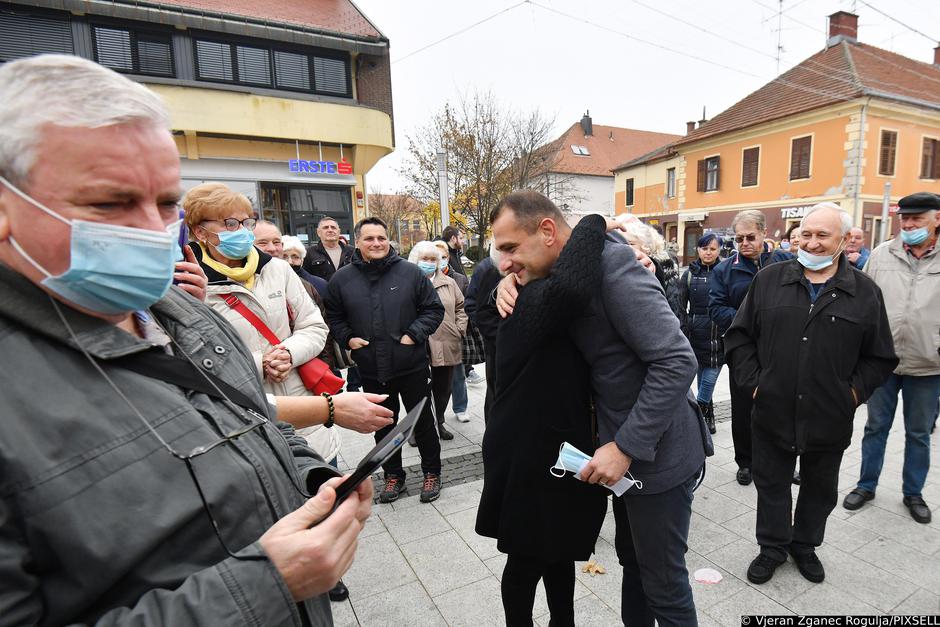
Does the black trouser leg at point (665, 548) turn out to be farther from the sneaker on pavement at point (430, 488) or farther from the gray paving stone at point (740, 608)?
the sneaker on pavement at point (430, 488)

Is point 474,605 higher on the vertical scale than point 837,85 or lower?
lower

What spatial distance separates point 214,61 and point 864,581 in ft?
53.9

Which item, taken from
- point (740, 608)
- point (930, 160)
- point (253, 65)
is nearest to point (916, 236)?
point (740, 608)

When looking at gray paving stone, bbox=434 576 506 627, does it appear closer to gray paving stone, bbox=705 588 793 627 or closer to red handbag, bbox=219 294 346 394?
gray paving stone, bbox=705 588 793 627

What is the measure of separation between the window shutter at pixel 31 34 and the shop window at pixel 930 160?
32.8 meters

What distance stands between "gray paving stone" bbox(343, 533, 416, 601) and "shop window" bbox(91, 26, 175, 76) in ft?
46.9

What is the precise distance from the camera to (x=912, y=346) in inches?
138

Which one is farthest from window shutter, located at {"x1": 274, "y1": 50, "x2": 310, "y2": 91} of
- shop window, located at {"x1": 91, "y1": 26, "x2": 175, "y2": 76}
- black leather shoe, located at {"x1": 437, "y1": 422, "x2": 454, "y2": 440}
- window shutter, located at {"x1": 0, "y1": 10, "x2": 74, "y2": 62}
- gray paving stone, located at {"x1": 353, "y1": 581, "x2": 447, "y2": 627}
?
gray paving stone, located at {"x1": 353, "y1": 581, "x2": 447, "y2": 627}

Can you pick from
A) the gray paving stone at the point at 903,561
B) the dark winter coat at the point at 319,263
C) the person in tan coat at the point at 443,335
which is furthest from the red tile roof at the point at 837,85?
the dark winter coat at the point at 319,263

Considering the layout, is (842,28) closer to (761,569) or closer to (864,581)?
(864,581)

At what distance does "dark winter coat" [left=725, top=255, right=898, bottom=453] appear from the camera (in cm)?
280

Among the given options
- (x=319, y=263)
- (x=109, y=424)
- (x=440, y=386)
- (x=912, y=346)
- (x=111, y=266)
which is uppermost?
(x=111, y=266)

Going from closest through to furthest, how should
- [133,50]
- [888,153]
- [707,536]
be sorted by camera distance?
1. [707,536]
2. [133,50]
3. [888,153]

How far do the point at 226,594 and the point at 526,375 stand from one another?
1325 millimetres
